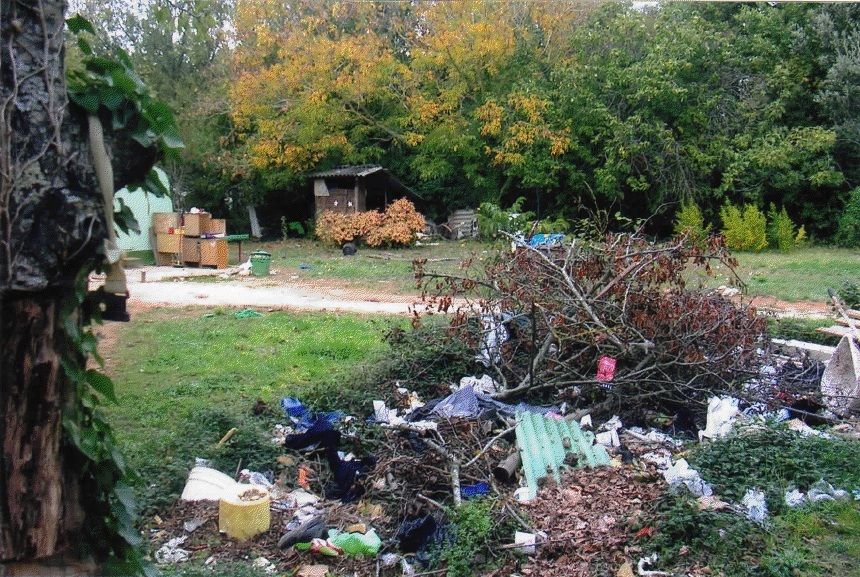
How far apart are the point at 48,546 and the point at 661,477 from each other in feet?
12.3

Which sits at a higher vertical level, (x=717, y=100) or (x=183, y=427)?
(x=717, y=100)

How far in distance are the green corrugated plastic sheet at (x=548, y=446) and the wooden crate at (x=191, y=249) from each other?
1430cm

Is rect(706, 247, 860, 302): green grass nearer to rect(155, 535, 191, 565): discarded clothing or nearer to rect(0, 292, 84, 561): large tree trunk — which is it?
rect(155, 535, 191, 565): discarded clothing

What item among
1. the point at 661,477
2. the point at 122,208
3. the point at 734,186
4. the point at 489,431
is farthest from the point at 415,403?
the point at 734,186

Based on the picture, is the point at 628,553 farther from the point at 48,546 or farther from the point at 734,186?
the point at 734,186

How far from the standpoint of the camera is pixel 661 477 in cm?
513

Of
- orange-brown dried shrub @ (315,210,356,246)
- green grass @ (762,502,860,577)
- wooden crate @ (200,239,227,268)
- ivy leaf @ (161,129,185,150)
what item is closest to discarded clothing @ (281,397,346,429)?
green grass @ (762,502,860,577)

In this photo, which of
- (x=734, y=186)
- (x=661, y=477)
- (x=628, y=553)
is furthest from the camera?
(x=734, y=186)

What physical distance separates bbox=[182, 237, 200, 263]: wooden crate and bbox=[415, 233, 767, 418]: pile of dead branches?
13039 millimetres

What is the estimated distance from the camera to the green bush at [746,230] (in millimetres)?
21531

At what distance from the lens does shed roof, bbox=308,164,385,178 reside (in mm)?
23766

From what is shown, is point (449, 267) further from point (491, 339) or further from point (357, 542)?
point (357, 542)

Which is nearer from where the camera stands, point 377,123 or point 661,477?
Result: point 661,477

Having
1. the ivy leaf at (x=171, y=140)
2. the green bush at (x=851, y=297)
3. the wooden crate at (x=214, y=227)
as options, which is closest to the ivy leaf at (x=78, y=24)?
the ivy leaf at (x=171, y=140)
